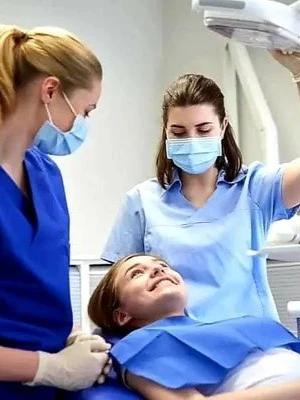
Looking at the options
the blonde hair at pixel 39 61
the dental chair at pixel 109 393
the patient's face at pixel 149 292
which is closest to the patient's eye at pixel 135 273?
the patient's face at pixel 149 292

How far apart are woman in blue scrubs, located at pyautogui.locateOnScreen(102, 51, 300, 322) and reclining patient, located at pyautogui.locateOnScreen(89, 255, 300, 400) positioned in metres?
0.19

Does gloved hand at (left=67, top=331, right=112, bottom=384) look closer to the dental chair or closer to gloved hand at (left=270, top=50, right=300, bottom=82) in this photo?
the dental chair

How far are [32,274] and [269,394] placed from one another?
55cm

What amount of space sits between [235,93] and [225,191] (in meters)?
1.23

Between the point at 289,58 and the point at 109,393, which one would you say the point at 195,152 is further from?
the point at 109,393

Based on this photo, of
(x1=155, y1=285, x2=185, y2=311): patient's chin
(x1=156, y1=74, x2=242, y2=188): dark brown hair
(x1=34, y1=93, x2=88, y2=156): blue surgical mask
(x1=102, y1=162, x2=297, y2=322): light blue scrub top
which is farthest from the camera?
(x1=156, y1=74, x2=242, y2=188): dark brown hair

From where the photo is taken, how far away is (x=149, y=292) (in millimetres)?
1757

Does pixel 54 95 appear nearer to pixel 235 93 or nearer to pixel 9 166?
pixel 9 166

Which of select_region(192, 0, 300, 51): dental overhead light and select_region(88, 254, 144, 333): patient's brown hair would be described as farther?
select_region(88, 254, 144, 333): patient's brown hair

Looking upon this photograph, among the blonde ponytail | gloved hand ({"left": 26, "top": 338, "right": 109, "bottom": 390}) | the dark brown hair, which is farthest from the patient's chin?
the blonde ponytail

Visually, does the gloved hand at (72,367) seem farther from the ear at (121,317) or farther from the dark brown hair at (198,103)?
the dark brown hair at (198,103)

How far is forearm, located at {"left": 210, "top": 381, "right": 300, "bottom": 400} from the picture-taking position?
56.2 inches

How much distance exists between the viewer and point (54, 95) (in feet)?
5.15

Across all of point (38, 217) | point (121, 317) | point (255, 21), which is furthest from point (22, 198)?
point (255, 21)
